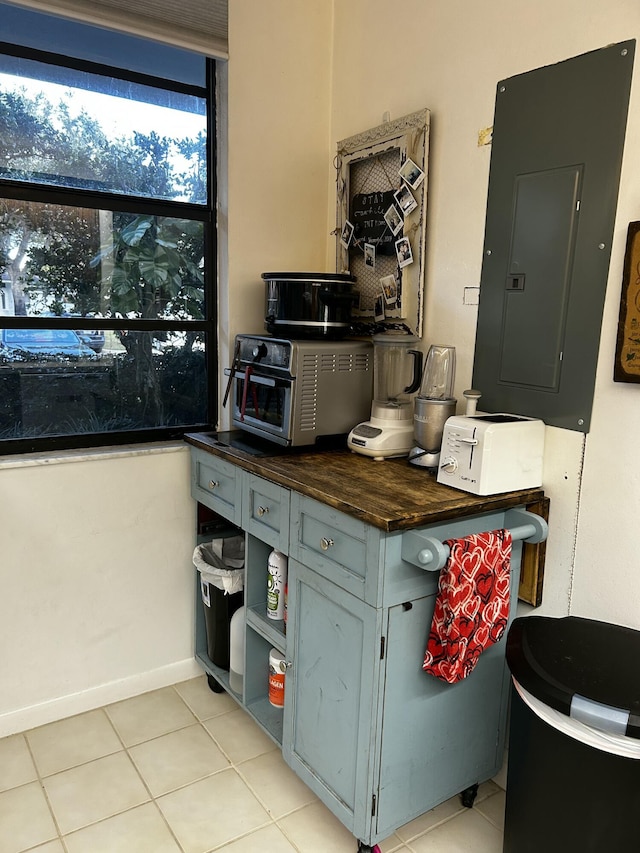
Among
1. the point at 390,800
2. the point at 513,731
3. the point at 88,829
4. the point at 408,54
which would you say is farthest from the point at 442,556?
the point at 408,54

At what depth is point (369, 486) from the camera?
169cm

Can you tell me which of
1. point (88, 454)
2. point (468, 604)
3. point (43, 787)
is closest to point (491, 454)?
point (468, 604)

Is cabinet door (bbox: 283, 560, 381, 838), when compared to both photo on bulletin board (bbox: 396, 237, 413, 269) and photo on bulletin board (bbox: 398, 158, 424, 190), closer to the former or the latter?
photo on bulletin board (bbox: 396, 237, 413, 269)

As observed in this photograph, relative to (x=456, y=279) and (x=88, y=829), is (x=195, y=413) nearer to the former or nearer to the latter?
(x=456, y=279)

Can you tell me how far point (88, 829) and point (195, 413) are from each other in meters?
1.42

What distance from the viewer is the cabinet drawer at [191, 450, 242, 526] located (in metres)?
2.08

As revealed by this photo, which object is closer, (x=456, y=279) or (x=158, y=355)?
(x=456, y=279)

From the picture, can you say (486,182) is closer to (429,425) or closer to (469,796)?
(429,425)

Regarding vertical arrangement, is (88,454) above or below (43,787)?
above

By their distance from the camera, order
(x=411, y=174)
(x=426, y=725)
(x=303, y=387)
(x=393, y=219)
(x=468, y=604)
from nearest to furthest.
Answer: (x=468, y=604) → (x=426, y=725) → (x=303, y=387) → (x=411, y=174) → (x=393, y=219)

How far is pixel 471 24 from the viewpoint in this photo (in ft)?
6.24

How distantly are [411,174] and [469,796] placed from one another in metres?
1.99

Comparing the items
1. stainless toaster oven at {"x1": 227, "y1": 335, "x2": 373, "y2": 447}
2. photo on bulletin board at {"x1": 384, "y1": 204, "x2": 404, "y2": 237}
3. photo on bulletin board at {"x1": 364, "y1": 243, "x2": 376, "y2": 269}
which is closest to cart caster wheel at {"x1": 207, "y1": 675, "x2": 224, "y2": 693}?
stainless toaster oven at {"x1": 227, "y1": 335, "x2": 373, "y2": 447}

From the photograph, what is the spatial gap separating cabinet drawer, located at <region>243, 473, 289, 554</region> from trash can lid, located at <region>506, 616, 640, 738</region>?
68cm
